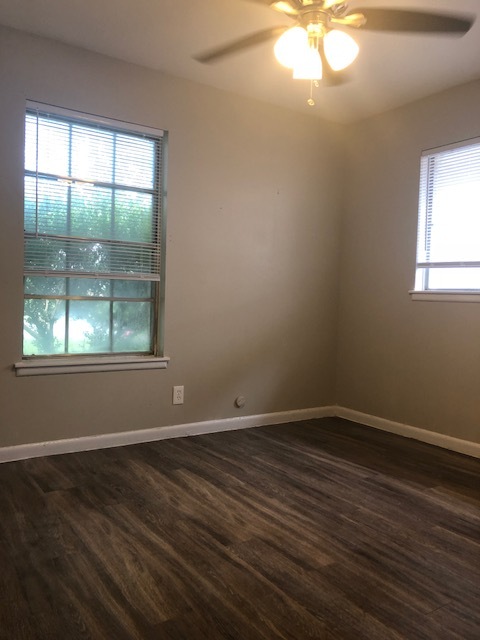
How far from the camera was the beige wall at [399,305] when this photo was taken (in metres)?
3.57

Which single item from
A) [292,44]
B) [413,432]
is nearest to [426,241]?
[413,432]

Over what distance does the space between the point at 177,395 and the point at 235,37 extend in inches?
89.0

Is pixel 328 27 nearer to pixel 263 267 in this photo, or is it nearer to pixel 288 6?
pixel 288 6

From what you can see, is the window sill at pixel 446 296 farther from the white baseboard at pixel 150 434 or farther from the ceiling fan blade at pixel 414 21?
the ceiling fan blade at pixel 414 21

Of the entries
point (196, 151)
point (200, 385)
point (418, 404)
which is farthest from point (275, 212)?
point (418, 404)

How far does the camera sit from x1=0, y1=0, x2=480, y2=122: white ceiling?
8.77 feet

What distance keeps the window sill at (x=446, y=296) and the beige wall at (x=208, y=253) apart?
32.6 inches

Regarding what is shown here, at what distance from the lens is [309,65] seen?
2.43 meters

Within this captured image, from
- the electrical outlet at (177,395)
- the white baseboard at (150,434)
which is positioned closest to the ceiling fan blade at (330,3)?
the electrical outlet at (177,395)

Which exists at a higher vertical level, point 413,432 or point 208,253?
point 208,253

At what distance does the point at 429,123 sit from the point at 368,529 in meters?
2.84

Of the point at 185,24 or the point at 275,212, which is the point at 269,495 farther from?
the point at 185,24

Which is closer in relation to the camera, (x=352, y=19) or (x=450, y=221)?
(x=352, y=19)

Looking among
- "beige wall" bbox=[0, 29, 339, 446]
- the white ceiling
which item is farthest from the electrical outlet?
the white ceiling
